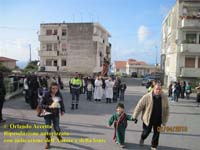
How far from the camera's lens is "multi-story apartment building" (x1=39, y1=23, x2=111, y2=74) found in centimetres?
6025

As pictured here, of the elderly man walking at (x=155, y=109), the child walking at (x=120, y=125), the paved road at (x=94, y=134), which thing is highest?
the elderly man walking at (x=155, y=109)

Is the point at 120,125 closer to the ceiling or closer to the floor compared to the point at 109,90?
closer to the floor

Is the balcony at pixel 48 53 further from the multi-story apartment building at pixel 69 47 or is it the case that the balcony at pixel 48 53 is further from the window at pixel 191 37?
the window at pixel 191 37

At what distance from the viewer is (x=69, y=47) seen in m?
60.8

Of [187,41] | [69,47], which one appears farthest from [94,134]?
[69,47]

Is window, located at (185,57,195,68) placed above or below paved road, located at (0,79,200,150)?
above

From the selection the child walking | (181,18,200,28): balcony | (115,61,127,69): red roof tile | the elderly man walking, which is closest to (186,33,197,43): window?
(181,18,200,28): balcony

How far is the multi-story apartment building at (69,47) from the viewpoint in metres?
60.2

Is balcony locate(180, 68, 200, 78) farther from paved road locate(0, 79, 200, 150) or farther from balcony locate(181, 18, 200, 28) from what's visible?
paved road locate(0, 79, 200, 150)

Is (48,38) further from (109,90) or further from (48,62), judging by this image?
(109,90)

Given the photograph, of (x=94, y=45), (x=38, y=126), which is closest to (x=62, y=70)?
(x=94, y=45)

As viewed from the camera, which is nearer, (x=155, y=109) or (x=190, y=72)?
(x=155, y=109)

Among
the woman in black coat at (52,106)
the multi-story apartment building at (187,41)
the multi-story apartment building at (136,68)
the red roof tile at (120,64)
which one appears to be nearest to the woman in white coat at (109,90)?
the woman in black coat at (52,106)

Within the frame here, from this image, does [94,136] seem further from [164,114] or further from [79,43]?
→ [79,43]
